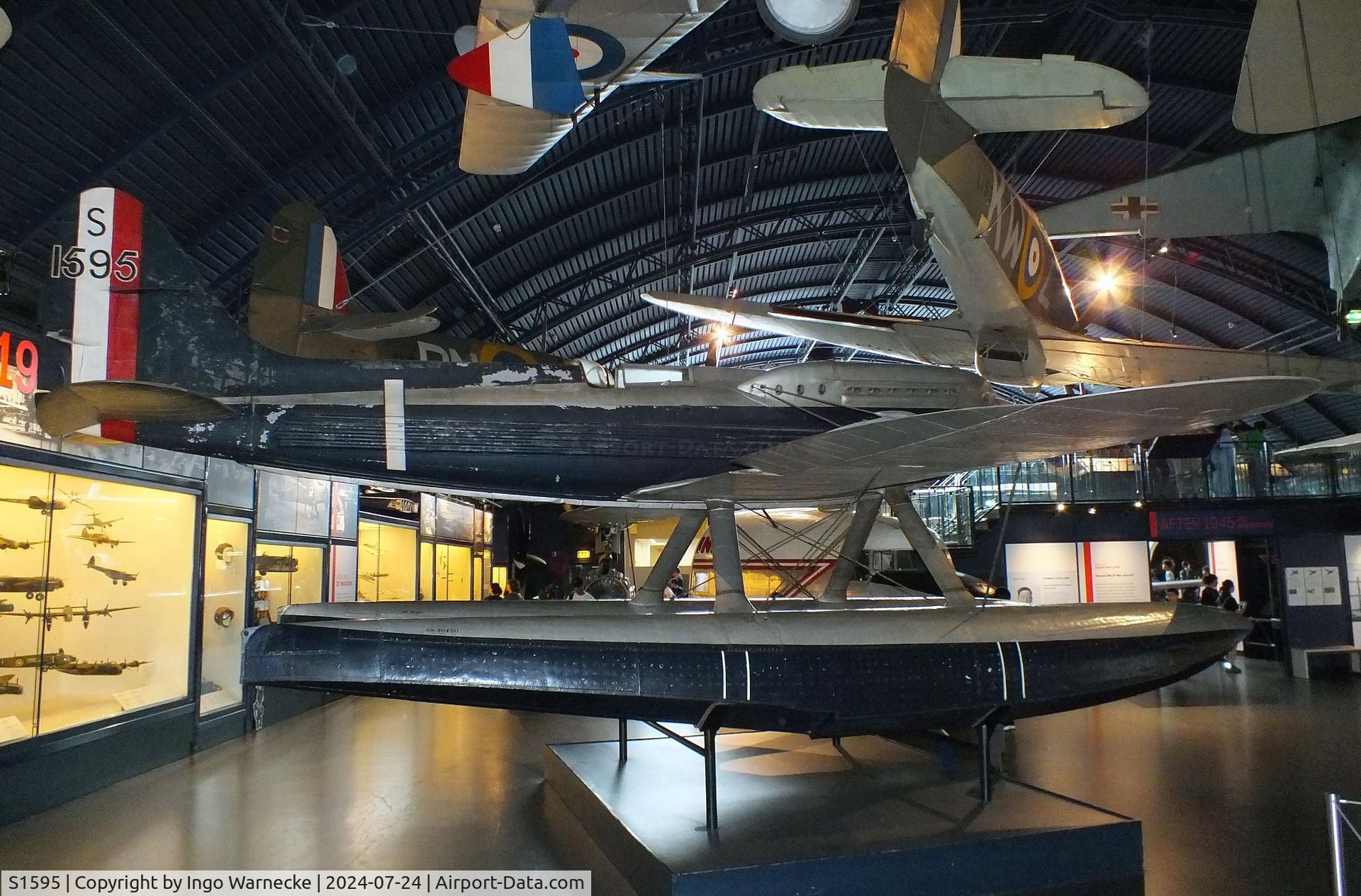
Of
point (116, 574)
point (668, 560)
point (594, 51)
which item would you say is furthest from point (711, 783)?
point (116, 574)

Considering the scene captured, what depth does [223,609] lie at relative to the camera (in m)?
9.18

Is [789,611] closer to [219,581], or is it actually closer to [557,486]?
[557,486]

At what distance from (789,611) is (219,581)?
6757 mm

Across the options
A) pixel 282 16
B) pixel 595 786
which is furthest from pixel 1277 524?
pixel 282 16

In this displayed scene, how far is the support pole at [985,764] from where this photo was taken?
5.12 metres

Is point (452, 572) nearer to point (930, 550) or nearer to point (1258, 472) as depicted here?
point (930, 550)

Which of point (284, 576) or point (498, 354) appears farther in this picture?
point (284, 576)

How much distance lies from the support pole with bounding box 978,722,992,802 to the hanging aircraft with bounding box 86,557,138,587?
24.8 ft

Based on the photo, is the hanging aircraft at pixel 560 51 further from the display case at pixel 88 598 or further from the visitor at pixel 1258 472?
the visitor at pixel 1258 472

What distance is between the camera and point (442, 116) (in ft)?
37.2

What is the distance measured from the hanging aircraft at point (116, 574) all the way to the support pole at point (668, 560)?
200 inches

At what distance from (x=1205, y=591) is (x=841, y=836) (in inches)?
489

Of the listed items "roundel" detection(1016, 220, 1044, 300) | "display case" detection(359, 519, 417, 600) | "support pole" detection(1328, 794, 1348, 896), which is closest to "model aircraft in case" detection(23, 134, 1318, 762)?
"support pole" detection(1328, 794, 1348, 896)

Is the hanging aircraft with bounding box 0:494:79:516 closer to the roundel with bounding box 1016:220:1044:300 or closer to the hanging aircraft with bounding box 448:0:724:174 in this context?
the hanging aircraft with bounding box 448:0:724:174
